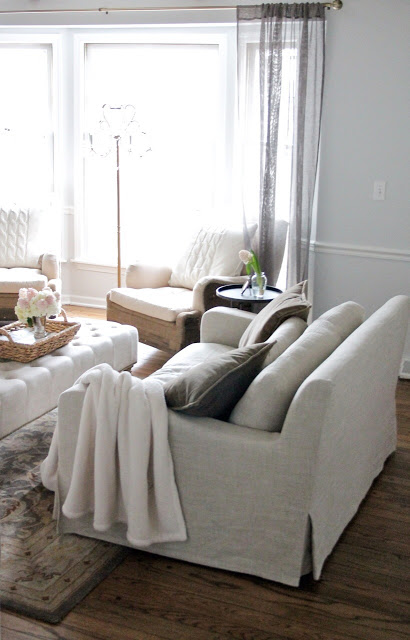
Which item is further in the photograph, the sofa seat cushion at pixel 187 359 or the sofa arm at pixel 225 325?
the sofa arm at pixel 225 325

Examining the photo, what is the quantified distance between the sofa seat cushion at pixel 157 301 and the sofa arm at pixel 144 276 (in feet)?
0.24

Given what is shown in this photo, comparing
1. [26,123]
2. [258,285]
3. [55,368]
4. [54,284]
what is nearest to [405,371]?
[258,285]

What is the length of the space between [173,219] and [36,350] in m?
2.51

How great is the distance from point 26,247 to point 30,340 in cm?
193

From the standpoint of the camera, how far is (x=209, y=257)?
16.8 ft

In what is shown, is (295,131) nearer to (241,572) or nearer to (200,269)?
(200,269)

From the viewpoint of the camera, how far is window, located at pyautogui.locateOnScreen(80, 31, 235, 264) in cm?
571

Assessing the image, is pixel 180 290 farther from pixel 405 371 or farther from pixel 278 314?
pixel 278 314

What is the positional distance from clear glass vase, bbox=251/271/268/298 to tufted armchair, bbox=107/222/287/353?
23cm

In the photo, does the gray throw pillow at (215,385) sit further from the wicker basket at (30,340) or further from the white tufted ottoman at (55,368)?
the wicker basket at (30,340)

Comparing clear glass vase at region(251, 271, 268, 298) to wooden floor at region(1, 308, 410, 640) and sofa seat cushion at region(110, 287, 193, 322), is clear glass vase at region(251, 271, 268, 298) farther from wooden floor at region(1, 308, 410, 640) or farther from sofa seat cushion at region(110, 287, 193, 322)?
wooden floor at region(1, 308, 410, 640)

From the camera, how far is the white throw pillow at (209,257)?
16.4ft

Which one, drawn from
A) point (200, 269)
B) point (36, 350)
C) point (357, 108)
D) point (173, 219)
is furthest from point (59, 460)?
point (173, 219)

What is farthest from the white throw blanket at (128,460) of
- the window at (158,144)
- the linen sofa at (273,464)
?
the window at (158,144)
